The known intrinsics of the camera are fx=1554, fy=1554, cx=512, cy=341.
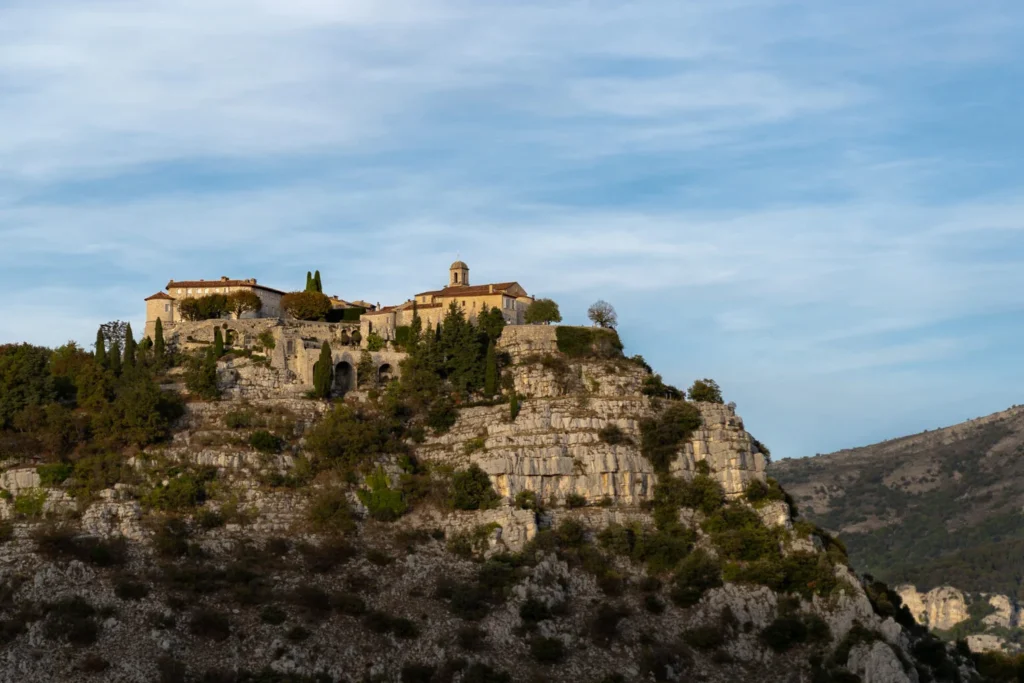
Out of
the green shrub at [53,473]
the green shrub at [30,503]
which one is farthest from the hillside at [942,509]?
the green shrub at [30,503]

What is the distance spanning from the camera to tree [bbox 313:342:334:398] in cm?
8381

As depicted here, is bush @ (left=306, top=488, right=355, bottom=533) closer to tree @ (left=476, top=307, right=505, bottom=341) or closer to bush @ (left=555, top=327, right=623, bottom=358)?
tree @ (left=476, top=307, right=505, bottom=341)

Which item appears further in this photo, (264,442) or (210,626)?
(264,442)

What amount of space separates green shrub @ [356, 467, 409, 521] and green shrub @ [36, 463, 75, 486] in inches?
555

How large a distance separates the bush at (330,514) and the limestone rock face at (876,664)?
2427 centimetres

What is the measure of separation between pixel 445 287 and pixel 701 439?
21.5 meters

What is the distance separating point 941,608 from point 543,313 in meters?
75.9

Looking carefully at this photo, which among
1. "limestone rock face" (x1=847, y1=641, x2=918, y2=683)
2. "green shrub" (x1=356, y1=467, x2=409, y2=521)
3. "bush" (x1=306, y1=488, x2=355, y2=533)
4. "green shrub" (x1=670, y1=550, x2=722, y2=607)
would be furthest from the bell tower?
"limestone rock face" (x1=847, y1=641, x2=918, y2=683)

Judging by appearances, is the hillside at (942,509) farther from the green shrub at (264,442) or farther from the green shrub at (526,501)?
the green shrub at (264,442)

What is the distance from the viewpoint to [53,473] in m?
74.4

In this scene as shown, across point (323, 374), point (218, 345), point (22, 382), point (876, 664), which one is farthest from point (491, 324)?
point (876, 664)

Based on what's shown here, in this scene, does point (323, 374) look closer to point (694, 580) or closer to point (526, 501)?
point (526, 501)

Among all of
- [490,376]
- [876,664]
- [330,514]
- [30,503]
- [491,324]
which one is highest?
[491,324]

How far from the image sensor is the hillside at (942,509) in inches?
6334
